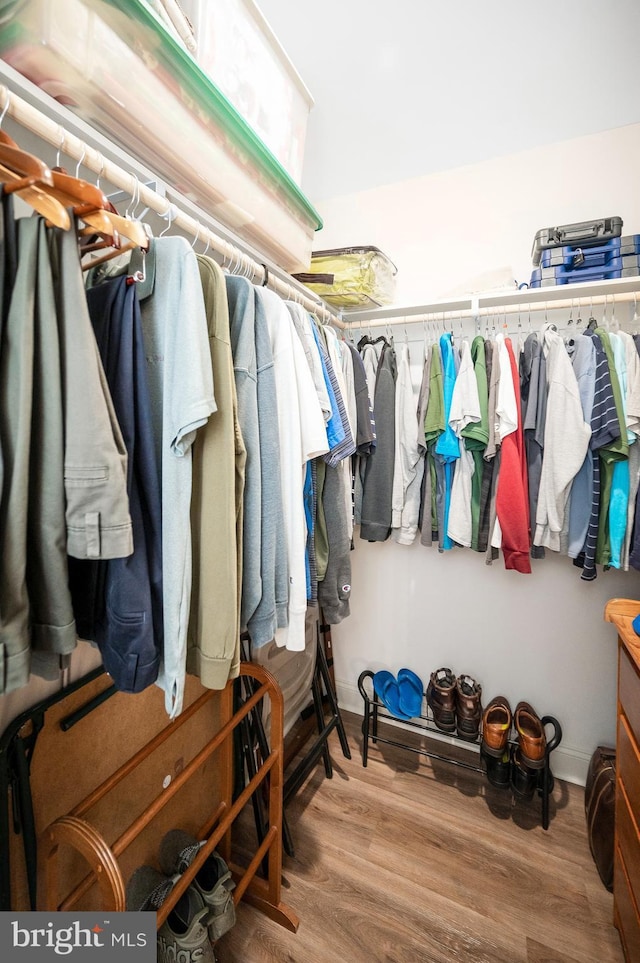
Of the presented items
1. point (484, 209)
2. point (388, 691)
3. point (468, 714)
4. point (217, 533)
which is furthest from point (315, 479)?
point (484, 209)

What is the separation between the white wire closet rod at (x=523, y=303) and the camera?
1521mm

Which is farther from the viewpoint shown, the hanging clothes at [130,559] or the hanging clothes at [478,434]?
the hanging clothes at [478,434]

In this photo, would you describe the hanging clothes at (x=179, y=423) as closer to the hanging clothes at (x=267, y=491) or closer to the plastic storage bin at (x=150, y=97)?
the hanging clothes at (x=267, y=491)

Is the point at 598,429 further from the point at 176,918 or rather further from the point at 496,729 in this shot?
the point at 176,918

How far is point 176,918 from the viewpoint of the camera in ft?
3.50

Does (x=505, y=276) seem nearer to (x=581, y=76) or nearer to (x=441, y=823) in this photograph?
(x=581, y=76)

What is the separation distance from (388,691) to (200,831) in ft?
3.76

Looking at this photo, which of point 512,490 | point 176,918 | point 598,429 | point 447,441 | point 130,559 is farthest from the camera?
point 447,441

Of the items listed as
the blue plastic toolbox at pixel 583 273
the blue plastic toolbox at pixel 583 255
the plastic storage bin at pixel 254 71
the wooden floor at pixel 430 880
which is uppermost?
the plastic storage bin at pixel 254 71

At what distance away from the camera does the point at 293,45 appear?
1.35 m

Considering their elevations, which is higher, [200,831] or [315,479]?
[315,479]

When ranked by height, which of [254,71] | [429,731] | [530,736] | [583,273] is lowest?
[429,731]

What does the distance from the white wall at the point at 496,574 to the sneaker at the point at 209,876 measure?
123 cm

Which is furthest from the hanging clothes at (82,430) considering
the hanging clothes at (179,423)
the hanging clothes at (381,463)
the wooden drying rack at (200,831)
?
the hanging clothes at (381,463)
